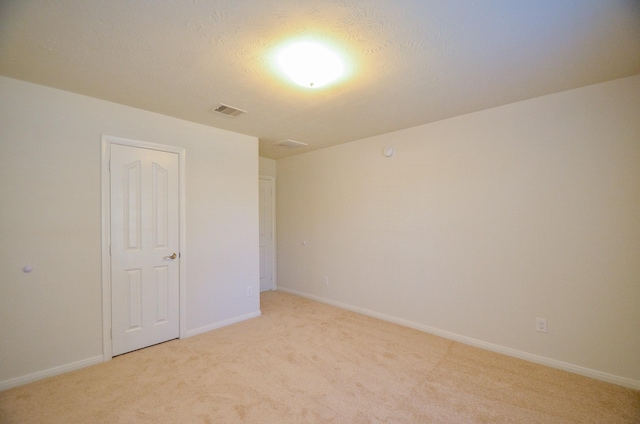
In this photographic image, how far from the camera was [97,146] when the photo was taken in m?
2.56

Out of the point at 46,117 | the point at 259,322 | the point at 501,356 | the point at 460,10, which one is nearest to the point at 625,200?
the point at 501,356

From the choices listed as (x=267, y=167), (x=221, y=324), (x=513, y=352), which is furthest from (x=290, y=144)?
(x=513, y=352)

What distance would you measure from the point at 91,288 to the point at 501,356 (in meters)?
4.00

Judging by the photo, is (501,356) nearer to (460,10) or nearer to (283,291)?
(460,10)

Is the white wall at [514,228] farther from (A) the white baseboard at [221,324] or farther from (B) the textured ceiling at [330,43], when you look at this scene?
(A) the white baseboard at [221,324]

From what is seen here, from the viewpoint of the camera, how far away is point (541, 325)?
2.51 meters

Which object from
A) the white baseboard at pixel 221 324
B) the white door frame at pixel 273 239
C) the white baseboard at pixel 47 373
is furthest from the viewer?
the white door frame at pixel 273 239

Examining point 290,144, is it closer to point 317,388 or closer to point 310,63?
point 310,63

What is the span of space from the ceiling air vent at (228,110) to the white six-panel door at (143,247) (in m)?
0.78

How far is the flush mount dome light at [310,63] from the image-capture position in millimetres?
1763

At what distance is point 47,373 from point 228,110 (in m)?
2.84

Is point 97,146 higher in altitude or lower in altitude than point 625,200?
higher

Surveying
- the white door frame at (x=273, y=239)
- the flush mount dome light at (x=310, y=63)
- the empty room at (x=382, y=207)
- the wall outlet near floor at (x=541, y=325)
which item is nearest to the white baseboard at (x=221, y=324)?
the empty room at (x=382, y=207)

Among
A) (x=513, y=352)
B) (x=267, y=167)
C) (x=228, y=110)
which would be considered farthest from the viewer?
(x=267, y=167)
